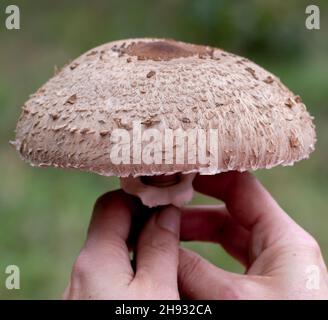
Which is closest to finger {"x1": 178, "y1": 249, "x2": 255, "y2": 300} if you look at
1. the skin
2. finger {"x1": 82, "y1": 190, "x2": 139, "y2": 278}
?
the skin

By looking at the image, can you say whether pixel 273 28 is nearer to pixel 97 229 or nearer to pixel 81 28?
pixel 81 28

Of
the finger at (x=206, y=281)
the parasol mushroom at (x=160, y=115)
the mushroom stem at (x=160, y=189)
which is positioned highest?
the parasol mushroom at (x=160, y=115)

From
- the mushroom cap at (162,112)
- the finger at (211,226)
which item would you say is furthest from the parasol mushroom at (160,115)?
the finger at (211,226)

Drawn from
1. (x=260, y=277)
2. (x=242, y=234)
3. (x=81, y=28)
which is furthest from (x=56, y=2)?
(x=260, y=277)

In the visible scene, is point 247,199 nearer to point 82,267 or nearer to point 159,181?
point 159,181

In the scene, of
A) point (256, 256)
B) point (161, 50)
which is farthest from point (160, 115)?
point (256, 256)

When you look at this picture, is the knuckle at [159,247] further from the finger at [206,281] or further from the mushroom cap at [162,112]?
the mushroom cap at [162,112]

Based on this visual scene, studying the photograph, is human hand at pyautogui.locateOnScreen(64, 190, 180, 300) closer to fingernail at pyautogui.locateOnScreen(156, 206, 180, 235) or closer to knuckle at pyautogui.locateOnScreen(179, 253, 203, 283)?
fingernail at pyautogui.locateOnScreen(156, 206, 180, 235)
